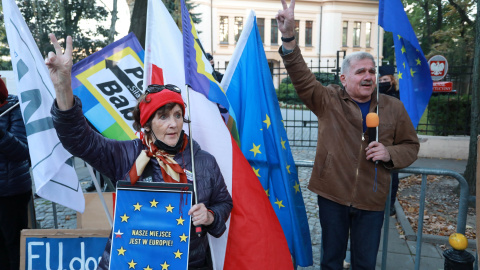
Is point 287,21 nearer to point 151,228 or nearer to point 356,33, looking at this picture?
point 151,228

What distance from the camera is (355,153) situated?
267 cm

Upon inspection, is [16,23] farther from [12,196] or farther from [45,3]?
[45,3]

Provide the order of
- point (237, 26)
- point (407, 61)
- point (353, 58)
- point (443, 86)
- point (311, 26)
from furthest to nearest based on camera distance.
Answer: point (311, 26) → point (237, 26) → point (443, 86) → point (407, 61) → point (353, 58)

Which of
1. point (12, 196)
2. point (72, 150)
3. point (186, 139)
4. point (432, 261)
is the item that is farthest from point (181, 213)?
point (432, 261)

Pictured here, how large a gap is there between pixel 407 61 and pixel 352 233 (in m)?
1.57

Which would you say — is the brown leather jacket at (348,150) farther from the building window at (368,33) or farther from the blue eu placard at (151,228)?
the building window at (368,33)

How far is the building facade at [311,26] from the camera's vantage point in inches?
1560

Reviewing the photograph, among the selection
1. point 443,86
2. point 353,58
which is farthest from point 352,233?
point 443,86

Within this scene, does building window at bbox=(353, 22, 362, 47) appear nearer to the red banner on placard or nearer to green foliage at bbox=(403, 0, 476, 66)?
green foliage at bbox=(403, 0, 476, 66)

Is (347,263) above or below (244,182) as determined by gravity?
below

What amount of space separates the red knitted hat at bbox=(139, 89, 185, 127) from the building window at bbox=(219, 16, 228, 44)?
3878cm

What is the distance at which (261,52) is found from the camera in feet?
9.75

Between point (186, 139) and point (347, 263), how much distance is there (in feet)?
8.45

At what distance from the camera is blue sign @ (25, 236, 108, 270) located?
8.69 feet
